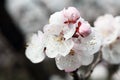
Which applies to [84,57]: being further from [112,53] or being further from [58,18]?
[112,53]

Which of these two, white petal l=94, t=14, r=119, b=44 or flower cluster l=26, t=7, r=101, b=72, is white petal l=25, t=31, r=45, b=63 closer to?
flower cluster l=26, t=7, r=101, b=72

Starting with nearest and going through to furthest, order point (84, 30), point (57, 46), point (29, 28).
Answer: point (84, 30) < point (57, 46) < point (29, 28)

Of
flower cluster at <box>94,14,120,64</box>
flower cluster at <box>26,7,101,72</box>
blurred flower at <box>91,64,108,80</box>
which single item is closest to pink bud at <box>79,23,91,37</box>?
flower cluster at <box>26,7,101,72</box>

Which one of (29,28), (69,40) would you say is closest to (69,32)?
(69,40)

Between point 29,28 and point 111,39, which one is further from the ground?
point 29,28

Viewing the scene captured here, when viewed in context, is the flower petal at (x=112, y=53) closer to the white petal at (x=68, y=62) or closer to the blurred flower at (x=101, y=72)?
the white petal at (x=68, y=62)

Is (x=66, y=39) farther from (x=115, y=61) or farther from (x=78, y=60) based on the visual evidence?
(x=115, y=61)
